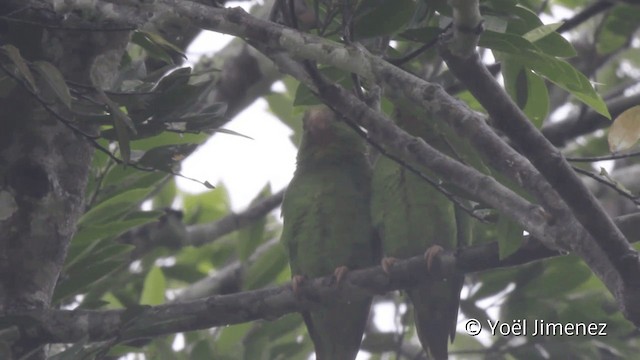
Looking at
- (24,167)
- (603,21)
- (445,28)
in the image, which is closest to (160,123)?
(24,167)

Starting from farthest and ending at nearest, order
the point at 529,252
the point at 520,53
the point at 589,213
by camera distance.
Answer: the point at 529,252
the point at 520,53
the point at 589,213

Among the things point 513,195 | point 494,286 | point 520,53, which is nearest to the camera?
point 513,195

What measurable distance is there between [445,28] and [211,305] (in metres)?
1.03

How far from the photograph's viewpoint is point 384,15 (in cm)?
230

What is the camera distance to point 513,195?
2072mm

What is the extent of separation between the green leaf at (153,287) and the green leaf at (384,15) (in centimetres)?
233

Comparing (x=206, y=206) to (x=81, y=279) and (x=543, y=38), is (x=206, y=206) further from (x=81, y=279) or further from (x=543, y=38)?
(x=543, y=38)

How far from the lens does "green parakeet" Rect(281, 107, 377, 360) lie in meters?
3.97

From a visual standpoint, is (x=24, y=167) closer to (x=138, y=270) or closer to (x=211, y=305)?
(x=211, y=305)

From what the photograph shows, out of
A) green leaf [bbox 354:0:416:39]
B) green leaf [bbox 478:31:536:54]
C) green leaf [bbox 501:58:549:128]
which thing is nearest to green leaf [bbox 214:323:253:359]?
green leaf [bbox 501:58:549:128]

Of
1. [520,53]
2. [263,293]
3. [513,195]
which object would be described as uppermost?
[520,53]

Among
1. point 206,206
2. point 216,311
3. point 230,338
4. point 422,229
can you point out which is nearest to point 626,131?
point 216,311

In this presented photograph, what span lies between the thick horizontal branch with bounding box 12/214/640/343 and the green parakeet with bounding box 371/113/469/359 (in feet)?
3.13

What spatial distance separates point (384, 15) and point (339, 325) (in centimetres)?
198
